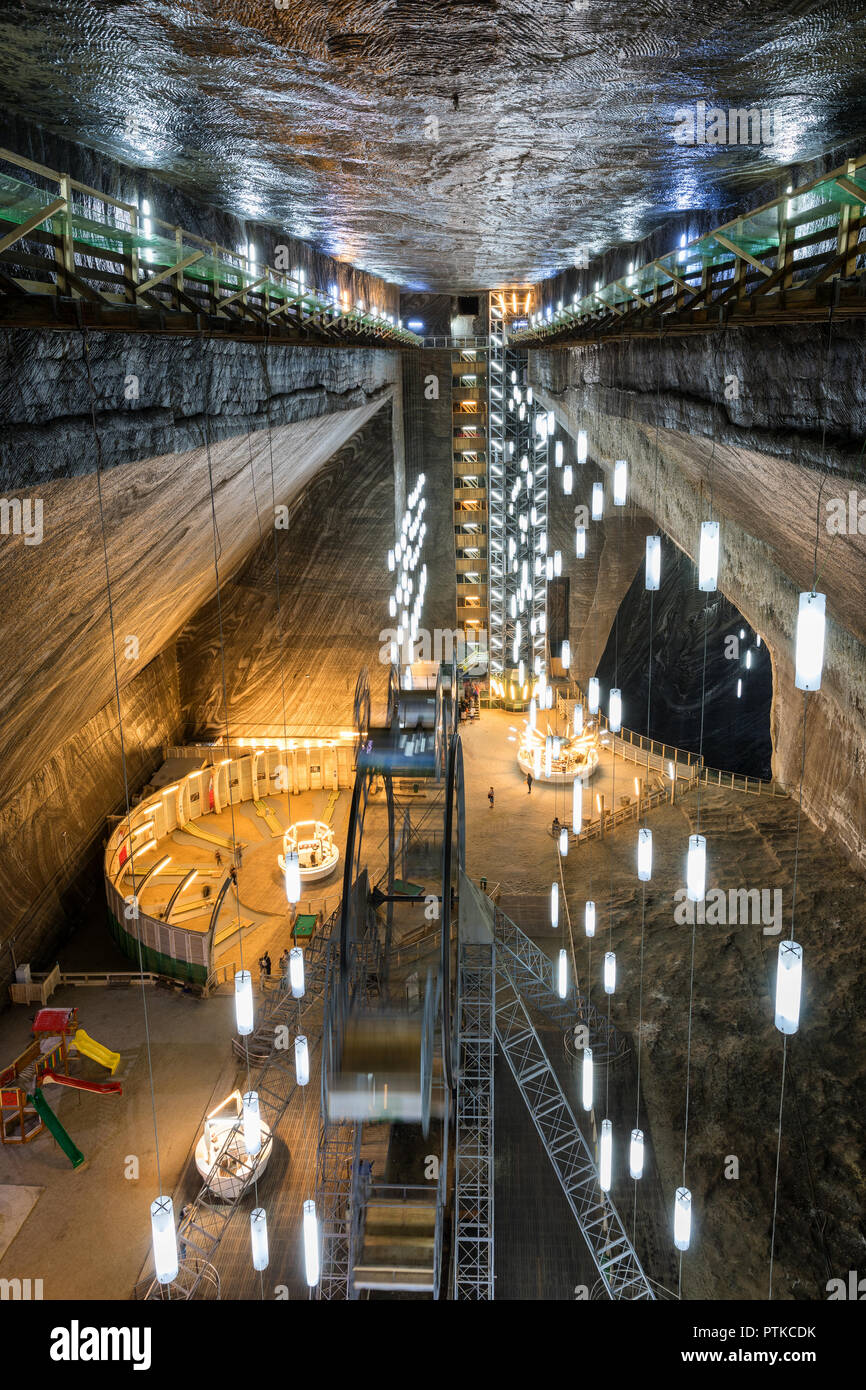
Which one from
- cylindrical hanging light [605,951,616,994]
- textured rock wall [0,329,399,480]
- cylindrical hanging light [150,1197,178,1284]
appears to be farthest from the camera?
cylindrical hanging light [605,951,616,994]

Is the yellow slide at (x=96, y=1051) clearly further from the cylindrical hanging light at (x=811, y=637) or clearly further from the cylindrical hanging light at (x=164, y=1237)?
the cylindrical hanging light at (x=811, y=637)

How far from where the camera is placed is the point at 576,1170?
8.83 meters

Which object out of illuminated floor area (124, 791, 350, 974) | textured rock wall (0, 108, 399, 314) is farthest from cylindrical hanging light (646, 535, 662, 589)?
illuminated floor area (124, 791, 350, 974)

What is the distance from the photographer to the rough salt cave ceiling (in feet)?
12.7

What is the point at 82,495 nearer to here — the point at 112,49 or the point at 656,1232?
the point at 112,49

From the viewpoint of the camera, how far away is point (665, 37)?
13.4 feet

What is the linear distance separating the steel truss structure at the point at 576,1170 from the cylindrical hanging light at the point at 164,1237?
142 inches

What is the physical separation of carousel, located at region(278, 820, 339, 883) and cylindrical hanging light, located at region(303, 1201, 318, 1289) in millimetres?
7328

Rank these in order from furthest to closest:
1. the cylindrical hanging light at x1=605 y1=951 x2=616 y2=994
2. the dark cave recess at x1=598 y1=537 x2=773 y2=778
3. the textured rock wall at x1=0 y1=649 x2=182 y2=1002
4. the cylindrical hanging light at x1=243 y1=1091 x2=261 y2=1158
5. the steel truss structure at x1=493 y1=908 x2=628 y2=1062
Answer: the dark cave recess at x1=598 y1=537 x2=773 y2=778
the textured rock wall at x1=0 y1=649 x2=182 y2=1002
the steel truss structure at x1=493 y1=908 x2=628 y2=1062
the cylindrical hanging light at x1=605 y1=951 x2=616 y2=994
the cylindrical hanging light at x1=243 y1=1091 x2=261 y2=1158

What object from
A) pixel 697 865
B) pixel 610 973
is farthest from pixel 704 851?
pixel 610 973

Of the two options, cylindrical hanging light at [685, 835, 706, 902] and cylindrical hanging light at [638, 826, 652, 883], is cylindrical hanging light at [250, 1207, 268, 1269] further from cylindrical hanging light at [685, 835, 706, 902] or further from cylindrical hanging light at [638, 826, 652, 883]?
cylindrical hanging light at [638, 826, 652, 883]

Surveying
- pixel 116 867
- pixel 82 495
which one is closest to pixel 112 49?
pixel 82 495

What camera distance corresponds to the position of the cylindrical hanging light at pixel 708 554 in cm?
510

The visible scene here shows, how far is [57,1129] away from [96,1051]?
120 centimetres
